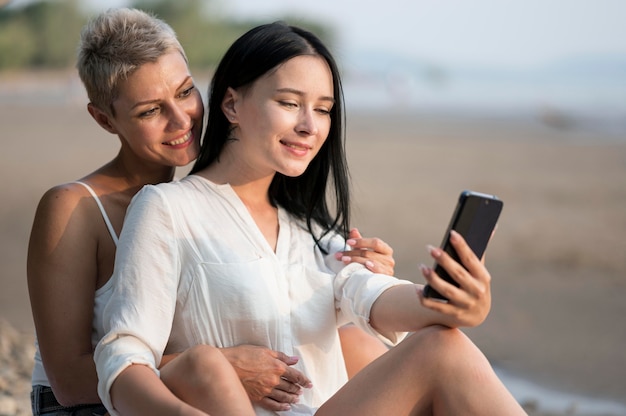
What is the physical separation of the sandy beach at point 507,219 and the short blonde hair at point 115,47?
1909 mm

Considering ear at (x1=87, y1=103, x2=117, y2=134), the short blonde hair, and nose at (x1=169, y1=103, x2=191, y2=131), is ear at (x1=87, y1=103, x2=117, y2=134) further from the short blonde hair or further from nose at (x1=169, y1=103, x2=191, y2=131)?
nose at (x1=169, y1=103, x2=191, y2=131)

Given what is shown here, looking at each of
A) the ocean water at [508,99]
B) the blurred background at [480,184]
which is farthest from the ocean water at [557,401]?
the ocean water at [508,99]

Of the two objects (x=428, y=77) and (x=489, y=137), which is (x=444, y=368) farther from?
(x=428, y=77)

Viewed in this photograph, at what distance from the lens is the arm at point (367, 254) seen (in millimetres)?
2758

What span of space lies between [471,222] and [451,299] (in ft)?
0.61

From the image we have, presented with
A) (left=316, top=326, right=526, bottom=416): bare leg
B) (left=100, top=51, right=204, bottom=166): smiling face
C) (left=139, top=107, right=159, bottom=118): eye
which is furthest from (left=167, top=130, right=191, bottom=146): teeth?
(left=316, top=326, right=526, bottom=416): bare leg

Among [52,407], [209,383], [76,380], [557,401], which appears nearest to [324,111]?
[209,383]

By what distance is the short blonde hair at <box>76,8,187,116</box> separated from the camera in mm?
2848

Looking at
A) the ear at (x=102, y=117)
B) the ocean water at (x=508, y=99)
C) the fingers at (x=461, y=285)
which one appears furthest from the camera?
the ocean water at (x=508, y=99)

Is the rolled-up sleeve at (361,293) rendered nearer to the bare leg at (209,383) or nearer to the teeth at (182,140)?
the bare leg at (209,383)

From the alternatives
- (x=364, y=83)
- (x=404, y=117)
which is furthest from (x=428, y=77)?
(x=404, y=117)

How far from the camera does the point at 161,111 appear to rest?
2.90 m

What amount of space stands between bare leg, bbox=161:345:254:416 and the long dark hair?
674 mm

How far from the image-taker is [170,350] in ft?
8.47
